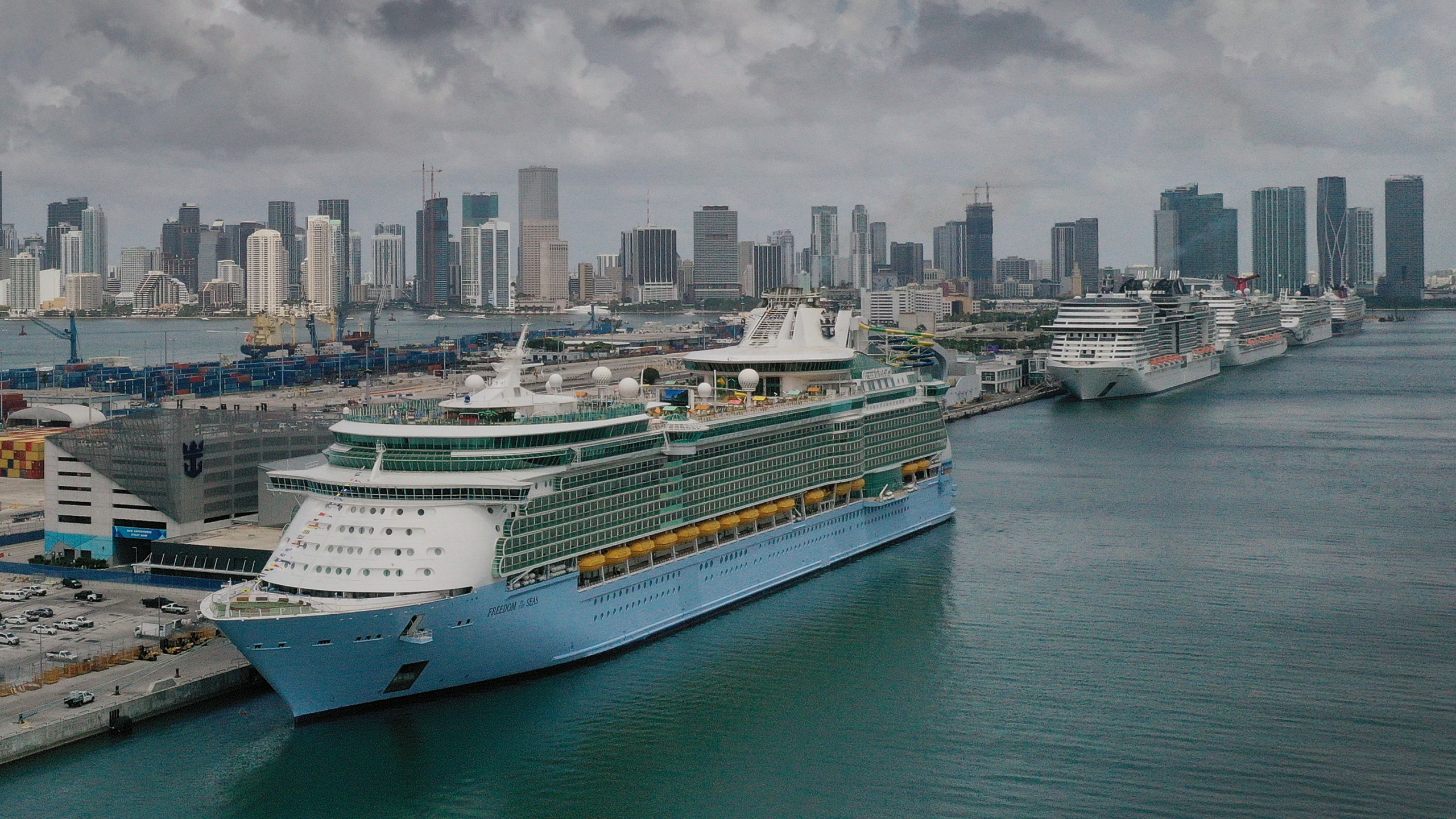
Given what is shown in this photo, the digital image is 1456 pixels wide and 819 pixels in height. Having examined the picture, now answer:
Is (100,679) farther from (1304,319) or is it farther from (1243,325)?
(1304,319)

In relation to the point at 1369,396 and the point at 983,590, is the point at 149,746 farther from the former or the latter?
the point at 1369,396

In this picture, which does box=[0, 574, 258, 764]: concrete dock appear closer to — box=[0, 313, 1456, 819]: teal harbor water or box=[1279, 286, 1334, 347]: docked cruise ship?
box=[0, 313, 1456, 819]: teal harbor water

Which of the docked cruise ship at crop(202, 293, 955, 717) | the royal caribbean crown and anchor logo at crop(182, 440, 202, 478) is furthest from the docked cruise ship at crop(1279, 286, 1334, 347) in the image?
the royal caribbean crown and anchor logo at crop(182, 440, 202, 478)

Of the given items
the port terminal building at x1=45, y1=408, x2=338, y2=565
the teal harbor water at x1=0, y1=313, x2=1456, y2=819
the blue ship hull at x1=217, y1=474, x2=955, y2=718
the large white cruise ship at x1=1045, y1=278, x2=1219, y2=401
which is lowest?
the teal harbor water at x1=0, y1=313, x2=1456, y2=819

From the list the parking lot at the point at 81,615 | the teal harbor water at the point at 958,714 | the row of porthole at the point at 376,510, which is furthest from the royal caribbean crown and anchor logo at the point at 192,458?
the row of porthole at the point at 376,510

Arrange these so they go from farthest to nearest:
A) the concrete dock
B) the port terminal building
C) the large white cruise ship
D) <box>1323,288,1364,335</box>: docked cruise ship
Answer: <box>1323,288,1364,335</box>: docked cruise ship → the large white cruise ship → the port terminal building → the concrete dock

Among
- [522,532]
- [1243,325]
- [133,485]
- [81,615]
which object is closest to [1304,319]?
[1243,325]
